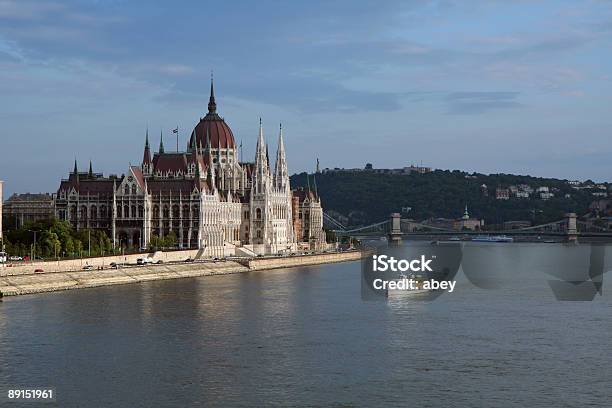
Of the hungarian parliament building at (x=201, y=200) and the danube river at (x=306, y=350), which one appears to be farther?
the hungarian parliament building at (x=201, y=200)

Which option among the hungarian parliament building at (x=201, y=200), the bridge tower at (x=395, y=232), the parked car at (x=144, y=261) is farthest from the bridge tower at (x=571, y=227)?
the parked car at (x=144, y=261)

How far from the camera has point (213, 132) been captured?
428 ft

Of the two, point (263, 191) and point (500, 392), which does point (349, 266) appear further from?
point (500, 392)

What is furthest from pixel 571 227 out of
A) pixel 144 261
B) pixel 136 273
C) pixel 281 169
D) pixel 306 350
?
pixel 306 350

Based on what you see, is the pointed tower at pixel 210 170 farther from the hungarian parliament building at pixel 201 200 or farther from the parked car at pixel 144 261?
the parked car at pixel 144 261

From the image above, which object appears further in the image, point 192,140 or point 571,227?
point 571,227

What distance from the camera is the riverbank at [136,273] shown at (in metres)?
65.1

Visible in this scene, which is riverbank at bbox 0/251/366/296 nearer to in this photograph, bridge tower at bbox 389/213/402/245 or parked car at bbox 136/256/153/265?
parked car at bbox 136/256/153/265

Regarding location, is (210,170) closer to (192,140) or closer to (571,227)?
(192,140)

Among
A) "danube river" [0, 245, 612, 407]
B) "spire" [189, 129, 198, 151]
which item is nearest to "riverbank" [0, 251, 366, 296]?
"danube river" [0, 245, 612, 407]

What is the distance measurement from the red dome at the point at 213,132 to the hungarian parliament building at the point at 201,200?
0.11 metres

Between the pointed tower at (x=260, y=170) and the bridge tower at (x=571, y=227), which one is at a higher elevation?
the pointed tower at (x=260, y=170)

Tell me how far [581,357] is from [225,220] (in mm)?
75879

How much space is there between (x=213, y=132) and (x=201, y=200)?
2141 cm
